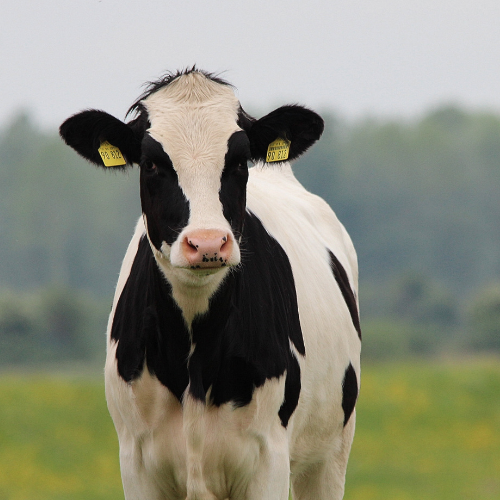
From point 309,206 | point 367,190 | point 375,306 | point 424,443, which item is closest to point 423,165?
point 367,190

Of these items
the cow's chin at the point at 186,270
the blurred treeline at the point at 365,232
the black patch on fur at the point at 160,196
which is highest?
the black patch on fur at the point at 160,196

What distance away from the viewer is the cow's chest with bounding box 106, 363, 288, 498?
16.2 ft

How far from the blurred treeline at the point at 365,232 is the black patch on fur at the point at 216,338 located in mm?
43564

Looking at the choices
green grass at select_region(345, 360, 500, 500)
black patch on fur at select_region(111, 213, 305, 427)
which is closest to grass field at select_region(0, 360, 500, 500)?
green grass at select_region(345, 360, 500, 500)

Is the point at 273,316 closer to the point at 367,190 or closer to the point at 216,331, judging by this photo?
the point at 216,331

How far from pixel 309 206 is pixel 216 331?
9.04 feet

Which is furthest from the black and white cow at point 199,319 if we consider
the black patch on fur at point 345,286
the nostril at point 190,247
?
the black patch on fur at point 345,286

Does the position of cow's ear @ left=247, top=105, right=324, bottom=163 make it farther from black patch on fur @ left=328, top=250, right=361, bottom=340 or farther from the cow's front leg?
black patch on fur @ left=328, top=250, right=361, bottom=340

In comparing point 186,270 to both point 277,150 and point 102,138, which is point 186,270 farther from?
point 277,150

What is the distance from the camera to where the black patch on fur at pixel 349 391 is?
6.55m

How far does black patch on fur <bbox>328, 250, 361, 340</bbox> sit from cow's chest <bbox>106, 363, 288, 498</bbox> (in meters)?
1.91

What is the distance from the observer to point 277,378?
5.06m

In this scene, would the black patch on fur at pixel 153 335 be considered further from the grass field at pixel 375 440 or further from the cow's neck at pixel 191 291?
the grass field at pixel 375 440

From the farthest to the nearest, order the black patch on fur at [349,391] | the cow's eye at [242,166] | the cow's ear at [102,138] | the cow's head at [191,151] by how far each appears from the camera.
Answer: the black patch on fur at [349,391]
the cow's ear at [102,138]
the cow's eye at [242,166]
the cow's head at [191,151]
